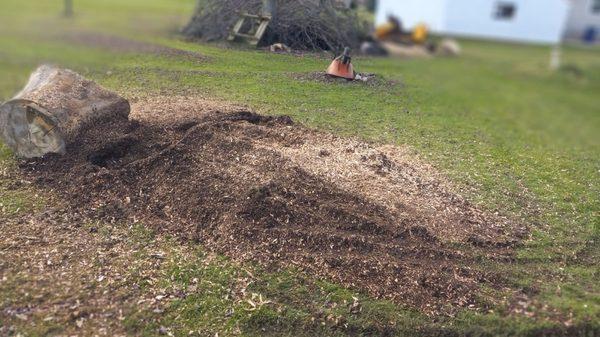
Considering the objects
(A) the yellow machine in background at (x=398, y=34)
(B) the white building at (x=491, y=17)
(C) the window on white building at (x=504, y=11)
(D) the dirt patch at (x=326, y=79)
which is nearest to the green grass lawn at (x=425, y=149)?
(D) the dirt patch at (x=326, y=79)

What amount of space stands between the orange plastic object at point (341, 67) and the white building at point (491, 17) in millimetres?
20044

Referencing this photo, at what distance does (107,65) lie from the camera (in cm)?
820

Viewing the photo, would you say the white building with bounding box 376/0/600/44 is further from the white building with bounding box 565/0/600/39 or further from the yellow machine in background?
the yellow machine in background

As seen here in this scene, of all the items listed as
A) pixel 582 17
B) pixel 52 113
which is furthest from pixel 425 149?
pixel 582 17

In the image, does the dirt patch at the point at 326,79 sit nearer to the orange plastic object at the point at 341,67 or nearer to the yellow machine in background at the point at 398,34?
the orange plastic object at the point at 341,67

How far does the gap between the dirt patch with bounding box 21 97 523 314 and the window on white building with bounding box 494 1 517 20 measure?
70.8 ft

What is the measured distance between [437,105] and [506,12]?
62.2 feet

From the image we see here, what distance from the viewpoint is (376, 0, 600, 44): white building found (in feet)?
81.4

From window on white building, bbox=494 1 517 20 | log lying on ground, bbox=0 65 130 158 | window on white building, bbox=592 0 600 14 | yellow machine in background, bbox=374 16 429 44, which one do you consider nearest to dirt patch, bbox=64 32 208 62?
log lying on ground, bbox=0 65 130 158

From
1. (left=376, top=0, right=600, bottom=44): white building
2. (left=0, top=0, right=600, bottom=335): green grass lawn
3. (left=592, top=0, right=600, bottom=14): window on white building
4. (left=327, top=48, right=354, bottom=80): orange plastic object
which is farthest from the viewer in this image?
(left=592, top=0, right=600, bottom=14): window on white building

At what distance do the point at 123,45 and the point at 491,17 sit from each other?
2057 cm

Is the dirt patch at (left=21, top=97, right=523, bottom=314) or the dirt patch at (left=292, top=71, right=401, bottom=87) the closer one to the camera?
the dirt patch at (left=21, top=97, right=523, bottom=314)

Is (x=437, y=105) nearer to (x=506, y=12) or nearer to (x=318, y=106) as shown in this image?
(x=318, y=106)

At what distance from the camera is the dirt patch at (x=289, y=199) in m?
4.80
